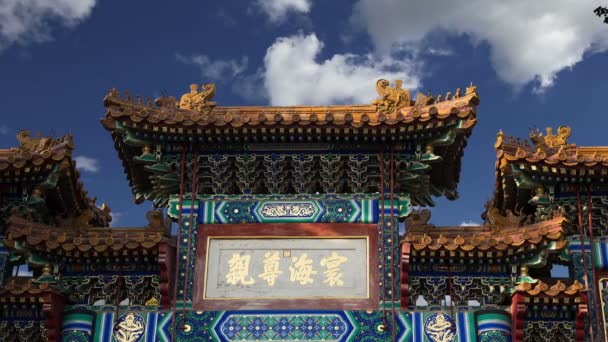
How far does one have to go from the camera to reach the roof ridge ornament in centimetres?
1716

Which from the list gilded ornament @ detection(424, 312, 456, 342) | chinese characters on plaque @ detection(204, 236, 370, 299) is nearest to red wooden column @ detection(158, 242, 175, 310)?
chinese characters on plaque @ detection(204, 236, 370, 299)

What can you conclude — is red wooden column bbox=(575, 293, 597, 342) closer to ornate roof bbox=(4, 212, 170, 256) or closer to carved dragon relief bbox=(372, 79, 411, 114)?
carved dragon relief bbox=(372, 79, 411, 114)

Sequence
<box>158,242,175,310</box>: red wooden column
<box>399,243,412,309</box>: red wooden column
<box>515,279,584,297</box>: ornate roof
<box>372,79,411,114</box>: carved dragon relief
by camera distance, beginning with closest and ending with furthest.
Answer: <box>515,279,584,297</box>: ornate roof → <box>399,243,412,309</box>: red wooden column → <box>158,242,175,310</box>: red wooden column → <box>372,79,411,114</box>: carved dragon relief

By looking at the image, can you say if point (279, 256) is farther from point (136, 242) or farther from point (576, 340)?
point (576, 340)

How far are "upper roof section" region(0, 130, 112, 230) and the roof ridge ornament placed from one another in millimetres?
2183

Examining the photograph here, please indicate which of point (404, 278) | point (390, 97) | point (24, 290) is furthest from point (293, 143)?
point (24, 290)

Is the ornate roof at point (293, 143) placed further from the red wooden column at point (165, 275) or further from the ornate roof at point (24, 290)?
the ornate roof at point (24, 290)

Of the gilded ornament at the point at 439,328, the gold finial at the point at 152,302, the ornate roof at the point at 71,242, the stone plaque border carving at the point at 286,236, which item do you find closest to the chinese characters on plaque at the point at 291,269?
the stone plaque border carving at the point at 286,236

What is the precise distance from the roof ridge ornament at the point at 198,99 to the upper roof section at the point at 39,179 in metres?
2.18

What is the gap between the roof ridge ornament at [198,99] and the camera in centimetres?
1716

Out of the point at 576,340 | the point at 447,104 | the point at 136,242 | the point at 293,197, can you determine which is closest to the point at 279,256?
the point at 293,197

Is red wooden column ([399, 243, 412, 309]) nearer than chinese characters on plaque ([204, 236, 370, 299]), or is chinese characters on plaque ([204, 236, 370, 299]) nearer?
red wooden column ([399, 243, 412, 309])

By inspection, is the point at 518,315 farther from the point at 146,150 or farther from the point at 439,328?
the point at 146,150

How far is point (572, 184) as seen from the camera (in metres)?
15.8
